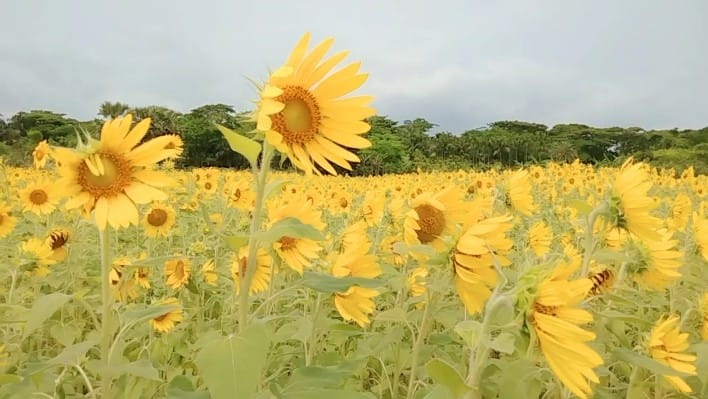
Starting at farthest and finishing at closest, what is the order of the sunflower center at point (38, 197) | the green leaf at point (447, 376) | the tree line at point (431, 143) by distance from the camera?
1. the tree line at point (431, 143)
2. the sunflower center at point (38, 197)
3. the green leaf at point (447, 376)

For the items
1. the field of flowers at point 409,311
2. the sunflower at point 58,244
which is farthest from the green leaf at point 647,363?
the sunflower at point 58,244

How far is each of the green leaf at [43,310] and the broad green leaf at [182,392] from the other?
24 cm

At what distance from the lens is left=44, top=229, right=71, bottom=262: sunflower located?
2.61 m

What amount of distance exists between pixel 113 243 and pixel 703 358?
10.1 feet

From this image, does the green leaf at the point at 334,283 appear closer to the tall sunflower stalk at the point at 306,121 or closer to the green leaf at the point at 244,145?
the tall sunflower stalk at the point at 306,121

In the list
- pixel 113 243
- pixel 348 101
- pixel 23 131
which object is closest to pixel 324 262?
pixel 348 101

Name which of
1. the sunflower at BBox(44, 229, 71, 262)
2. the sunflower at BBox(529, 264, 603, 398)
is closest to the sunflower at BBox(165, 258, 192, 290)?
the sunflower at BBox(44, 229, 71, 262)

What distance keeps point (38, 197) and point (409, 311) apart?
2.53 metres

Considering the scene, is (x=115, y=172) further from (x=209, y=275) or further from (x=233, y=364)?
(x=209, y=275)

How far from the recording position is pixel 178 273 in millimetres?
2488

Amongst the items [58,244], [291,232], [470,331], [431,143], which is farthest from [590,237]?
[431,143]

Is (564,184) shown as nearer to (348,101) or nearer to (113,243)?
(113,243)

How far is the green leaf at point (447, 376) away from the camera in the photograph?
823 mm

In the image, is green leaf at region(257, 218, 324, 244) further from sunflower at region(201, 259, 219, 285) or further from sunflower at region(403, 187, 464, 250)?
sunflower at region(201, 259, 219, 285)
